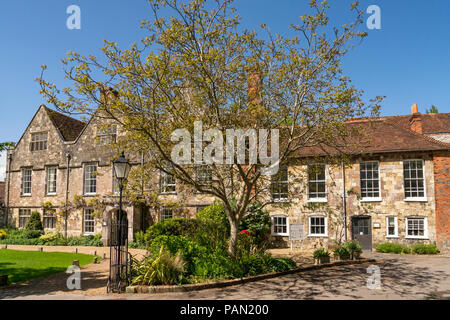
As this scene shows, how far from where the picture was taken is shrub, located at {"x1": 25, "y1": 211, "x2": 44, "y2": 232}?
87.5ft

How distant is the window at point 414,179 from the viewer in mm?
20047

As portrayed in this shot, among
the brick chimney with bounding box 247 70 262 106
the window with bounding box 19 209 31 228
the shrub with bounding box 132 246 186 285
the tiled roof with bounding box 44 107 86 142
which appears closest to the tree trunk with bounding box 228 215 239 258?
the shrub with bounding box 132 246 186 285

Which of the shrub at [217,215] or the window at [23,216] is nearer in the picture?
the shrub at [217,215]

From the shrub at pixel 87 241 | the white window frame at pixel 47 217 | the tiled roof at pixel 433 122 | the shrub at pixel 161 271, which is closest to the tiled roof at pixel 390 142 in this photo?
the tiled roof at pixel 433 122

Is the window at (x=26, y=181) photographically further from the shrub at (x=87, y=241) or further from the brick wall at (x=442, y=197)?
the brick wall at (x=442, y=197)

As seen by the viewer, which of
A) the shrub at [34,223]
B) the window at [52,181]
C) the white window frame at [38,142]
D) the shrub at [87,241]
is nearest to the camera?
the shrub at [87,241]

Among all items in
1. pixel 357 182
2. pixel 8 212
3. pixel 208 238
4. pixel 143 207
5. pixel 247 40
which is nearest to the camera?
pixel 247 40

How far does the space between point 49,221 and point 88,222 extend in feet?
12.7

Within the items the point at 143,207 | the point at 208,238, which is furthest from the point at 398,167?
the point at 143,207

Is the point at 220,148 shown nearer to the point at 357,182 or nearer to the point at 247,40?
the point at 247,40

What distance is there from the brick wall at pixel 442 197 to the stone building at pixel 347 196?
5cm

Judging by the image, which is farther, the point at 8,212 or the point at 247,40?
the point at 8,212

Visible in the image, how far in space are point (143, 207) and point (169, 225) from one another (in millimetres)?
9313

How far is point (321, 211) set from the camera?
844 inches
